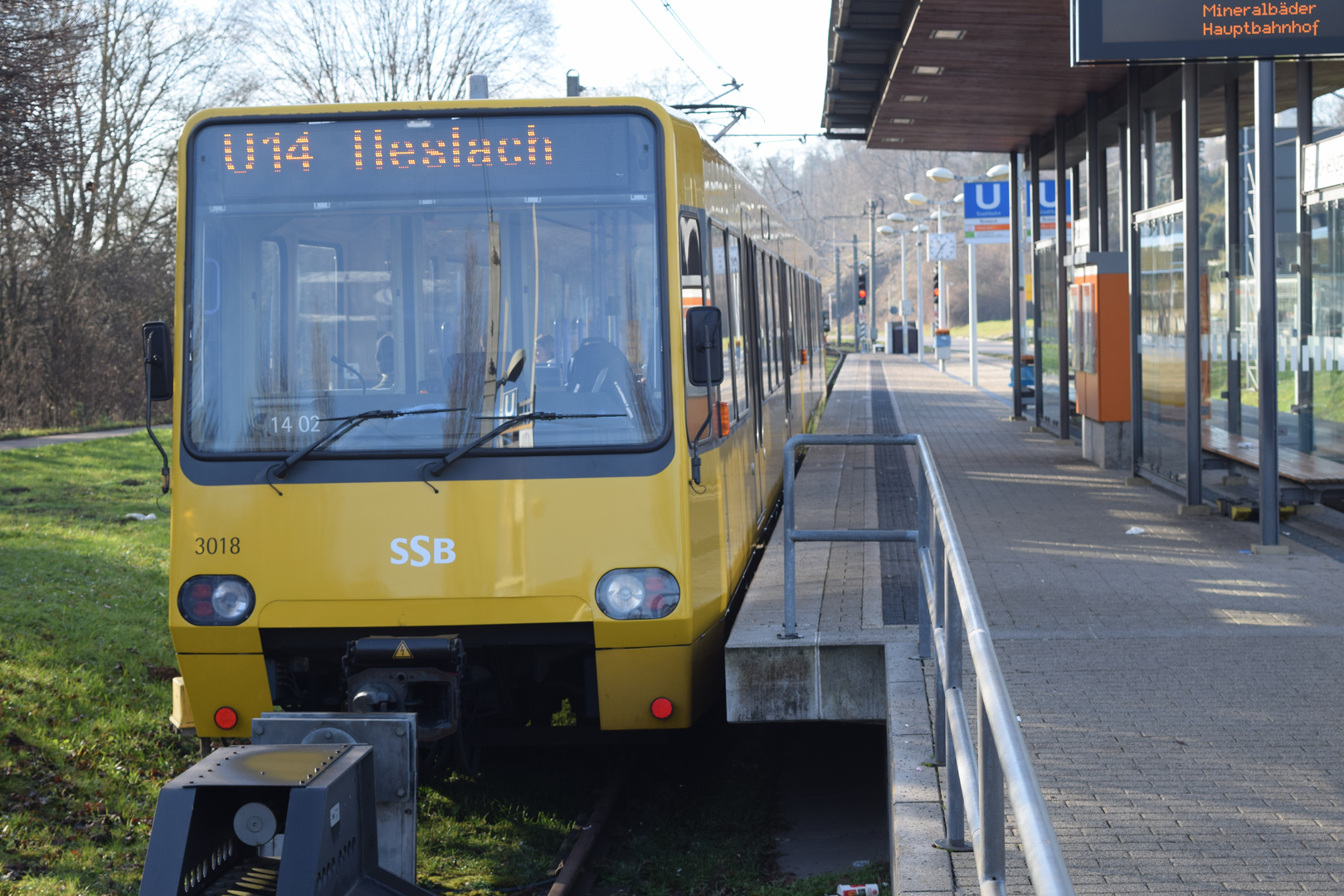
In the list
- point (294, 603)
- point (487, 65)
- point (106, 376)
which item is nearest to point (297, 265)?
point (294, 603)

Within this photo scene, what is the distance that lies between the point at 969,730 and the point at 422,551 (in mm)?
2491

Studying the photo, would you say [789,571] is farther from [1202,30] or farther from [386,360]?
[1202,30]

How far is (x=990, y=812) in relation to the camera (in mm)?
2812

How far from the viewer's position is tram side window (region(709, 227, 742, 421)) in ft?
21.3

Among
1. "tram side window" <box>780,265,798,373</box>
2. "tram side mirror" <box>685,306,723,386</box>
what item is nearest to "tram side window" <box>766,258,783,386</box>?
"tram side window" <box>780,265,798,373</box>

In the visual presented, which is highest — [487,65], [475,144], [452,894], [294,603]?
[487,65]

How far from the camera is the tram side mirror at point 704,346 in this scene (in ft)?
17.3

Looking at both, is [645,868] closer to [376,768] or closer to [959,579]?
[376,768]

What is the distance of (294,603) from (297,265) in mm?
1287

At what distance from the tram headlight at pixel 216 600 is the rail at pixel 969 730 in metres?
2.28

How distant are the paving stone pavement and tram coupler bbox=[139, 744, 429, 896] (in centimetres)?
174

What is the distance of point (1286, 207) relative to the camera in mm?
12133

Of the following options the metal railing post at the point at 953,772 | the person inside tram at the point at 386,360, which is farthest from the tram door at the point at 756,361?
the metal railing post at the point at 953,772

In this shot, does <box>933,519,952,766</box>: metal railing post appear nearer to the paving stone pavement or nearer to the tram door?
the paving stone pavement
